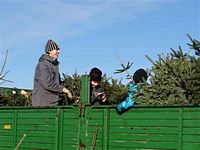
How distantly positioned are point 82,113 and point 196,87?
1594 millimetres

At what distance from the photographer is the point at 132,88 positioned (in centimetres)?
593

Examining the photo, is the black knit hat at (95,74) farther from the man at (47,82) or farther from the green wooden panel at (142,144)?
the green wooden panel at (142,144)

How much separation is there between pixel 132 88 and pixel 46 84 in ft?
6.81

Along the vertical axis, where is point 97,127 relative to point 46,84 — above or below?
below

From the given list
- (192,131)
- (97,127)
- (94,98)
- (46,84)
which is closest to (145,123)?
(192,131)

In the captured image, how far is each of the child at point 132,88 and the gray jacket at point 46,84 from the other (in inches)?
71.4

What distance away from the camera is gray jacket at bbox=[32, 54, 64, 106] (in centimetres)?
758

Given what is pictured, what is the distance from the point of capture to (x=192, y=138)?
4.94 m

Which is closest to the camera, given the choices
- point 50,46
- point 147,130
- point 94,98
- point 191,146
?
point 191,146

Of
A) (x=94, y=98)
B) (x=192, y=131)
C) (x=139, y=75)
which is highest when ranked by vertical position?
(x=139, y=75)

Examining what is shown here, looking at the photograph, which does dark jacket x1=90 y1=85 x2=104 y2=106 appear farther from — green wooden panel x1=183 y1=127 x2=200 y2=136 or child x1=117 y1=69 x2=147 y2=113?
green wooden panel x1=183 y1=127 x2=200 y2=136

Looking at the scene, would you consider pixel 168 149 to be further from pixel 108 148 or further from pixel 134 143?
pixel 108 148

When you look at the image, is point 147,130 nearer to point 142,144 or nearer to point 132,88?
point 142,144

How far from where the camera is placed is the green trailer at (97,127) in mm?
5078
